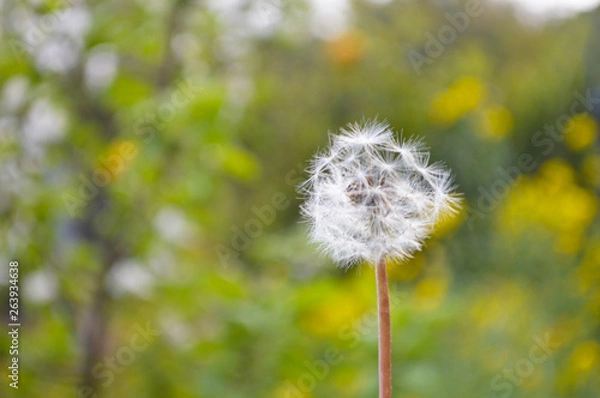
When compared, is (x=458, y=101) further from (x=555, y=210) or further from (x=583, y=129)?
(x=555, y=210)

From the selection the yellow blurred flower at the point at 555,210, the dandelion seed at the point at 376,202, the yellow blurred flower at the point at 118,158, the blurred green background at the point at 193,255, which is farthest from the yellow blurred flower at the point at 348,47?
Result: the dandelion seed at the point at 376,202

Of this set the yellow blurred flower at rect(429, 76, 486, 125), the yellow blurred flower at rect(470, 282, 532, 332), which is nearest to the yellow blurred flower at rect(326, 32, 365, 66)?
the yellow blurred flower at rect(429, 76, 486, 125)

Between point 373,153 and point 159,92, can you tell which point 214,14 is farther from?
point 373,153

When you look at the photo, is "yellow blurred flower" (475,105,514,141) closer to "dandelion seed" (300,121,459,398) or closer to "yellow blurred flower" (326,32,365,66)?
"yellow blurred flower" (326,32,365,66)

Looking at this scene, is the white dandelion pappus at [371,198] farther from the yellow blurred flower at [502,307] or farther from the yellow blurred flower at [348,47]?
the yellow blurred flower at [348,47]

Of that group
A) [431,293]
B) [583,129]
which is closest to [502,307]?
[431,293]

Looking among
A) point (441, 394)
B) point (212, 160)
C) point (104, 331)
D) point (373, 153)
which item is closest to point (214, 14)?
point (212, 160)

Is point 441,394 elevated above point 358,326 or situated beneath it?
situated beneath
